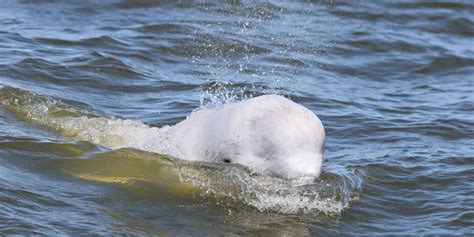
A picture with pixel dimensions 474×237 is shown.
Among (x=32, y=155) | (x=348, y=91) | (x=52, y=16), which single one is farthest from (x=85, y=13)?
(x=32, y=155)

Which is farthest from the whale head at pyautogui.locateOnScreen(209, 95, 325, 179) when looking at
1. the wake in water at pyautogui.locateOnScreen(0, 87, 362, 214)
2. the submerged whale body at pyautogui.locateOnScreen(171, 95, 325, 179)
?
the wake in water at pyautogui.locateOnScreen(0, 87, 362, 214)

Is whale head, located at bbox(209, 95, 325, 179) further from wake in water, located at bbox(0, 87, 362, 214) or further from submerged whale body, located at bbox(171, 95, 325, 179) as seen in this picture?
wake in water, located at bbox(0, 87, 362, 214)

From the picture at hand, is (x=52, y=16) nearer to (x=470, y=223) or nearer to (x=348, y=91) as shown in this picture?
(x=348, y=91)

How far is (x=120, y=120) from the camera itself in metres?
10.8

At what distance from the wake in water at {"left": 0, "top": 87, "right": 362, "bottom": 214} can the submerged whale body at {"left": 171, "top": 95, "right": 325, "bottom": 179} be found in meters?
0.10

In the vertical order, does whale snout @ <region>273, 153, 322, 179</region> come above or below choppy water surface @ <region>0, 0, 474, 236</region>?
above

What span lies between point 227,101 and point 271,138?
57.6 inches

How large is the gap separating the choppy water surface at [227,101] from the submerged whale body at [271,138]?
14 cm

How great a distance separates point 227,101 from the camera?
9227 millimetres

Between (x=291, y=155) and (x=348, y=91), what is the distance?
20.7 ft

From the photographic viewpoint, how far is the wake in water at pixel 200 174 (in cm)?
818

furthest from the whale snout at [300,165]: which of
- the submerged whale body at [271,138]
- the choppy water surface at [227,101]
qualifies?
the choppy water surface at [227,101]

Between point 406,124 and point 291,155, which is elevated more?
point 291,155

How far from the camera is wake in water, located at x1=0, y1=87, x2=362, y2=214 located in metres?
8.18
